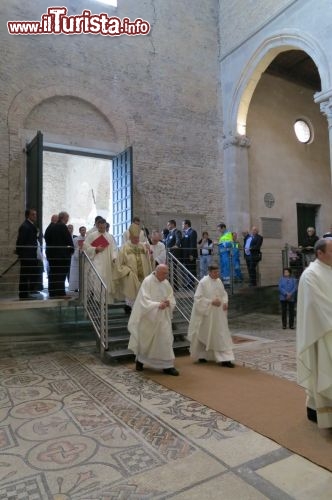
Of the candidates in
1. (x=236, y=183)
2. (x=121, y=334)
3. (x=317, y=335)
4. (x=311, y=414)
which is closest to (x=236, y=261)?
(x=236, y=183)

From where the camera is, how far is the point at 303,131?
15727 mm

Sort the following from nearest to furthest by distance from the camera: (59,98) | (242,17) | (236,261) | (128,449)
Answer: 1. (128,449)
2. (236,261)
3. (59,98)
4. (242,17)

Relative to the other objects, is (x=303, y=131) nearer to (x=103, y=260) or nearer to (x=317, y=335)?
(x=103, y=260)

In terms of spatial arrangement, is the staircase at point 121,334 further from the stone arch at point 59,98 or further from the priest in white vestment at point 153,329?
the stone arch at point 59,98

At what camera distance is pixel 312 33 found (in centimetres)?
1055

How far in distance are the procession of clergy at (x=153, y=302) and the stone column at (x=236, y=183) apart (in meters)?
6.20

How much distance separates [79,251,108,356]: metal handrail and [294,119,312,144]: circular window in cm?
1169

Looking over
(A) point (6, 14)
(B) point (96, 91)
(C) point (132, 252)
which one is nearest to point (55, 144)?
(B) point (96, 91)

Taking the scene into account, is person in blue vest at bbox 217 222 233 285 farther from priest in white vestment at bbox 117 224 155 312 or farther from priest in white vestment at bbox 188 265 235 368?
priest in white vestment at bbox 188 265 235 368

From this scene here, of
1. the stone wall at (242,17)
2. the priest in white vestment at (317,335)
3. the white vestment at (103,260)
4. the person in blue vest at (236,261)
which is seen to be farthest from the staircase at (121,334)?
the stone wall at (242,17)

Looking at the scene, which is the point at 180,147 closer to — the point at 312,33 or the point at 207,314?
the point at 312,33

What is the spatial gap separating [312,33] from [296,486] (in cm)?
1130

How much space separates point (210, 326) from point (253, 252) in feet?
16.5

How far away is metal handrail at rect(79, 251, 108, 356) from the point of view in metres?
6.28
